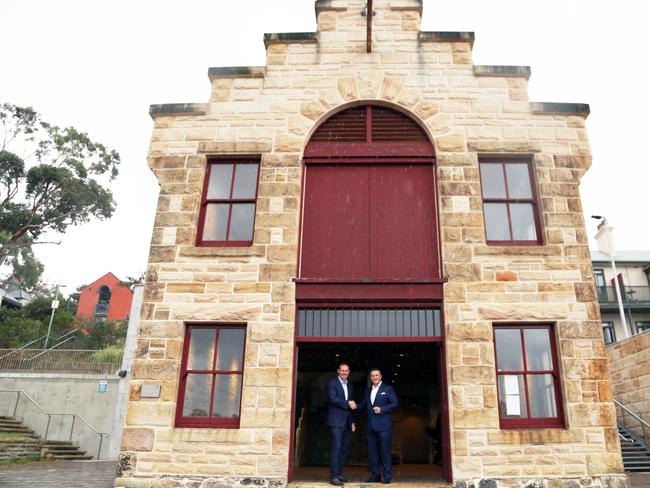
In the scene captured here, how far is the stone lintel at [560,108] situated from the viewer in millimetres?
9797

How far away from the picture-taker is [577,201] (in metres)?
9.23

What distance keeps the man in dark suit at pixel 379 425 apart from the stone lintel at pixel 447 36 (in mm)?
6946

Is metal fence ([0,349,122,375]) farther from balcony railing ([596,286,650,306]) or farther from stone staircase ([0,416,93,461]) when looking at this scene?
balcony railing ([596,286,650,306])

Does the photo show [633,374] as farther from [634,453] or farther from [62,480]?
[62,480]

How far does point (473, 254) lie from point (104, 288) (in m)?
40.7

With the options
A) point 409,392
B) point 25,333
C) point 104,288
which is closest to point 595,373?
point 409,392

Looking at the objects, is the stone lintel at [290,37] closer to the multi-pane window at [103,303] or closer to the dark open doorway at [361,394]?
the dark open doorway at [361,394]

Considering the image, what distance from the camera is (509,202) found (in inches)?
372

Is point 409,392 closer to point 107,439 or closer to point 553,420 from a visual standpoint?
point 553,420

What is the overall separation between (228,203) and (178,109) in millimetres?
2288

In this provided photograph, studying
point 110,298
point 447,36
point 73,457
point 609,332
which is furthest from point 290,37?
point 110,298

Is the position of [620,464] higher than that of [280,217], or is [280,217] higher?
[280,217]

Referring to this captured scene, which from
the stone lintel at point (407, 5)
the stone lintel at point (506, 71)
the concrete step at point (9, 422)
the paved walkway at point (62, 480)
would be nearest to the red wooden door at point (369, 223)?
the stone lintel at point (506, 71)

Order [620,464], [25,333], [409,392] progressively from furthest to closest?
[25,333] < [409,392] < [620,464]
